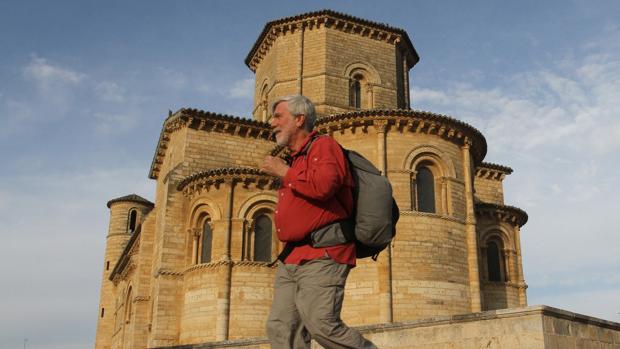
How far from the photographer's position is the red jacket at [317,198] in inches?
130

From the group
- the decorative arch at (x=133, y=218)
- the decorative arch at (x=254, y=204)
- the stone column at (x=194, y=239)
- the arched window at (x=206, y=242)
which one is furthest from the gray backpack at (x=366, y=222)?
the decorative arch at (x=133, y=218)

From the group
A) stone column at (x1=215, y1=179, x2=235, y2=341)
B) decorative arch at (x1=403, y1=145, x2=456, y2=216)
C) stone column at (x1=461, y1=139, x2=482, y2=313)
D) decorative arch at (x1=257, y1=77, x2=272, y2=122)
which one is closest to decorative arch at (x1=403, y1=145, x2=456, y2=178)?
decorative arch at (x1=403, y1=145, x2=456, y2=216)

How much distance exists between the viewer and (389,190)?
3480 mm

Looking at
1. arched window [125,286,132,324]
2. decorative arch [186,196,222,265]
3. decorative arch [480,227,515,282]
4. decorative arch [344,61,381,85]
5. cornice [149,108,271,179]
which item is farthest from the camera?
arched window [125,286,132,324]

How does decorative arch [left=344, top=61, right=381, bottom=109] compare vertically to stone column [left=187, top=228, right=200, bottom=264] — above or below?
above

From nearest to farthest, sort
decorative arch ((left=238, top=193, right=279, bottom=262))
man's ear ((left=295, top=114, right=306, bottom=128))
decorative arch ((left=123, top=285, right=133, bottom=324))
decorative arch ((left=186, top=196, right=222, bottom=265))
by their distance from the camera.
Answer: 1. man's ear ((left=295, top=114, right=306, bottom=128))
2. decorative arch ((left=238, top=193, right=279, bottom=262))
3. decorative arch ((left=186, top=196, right=222, bottom=265))
4. decorative arch ((left=123, top=285, right=133, bottom=324))

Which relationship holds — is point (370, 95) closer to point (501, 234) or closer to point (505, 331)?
point (501, 234)

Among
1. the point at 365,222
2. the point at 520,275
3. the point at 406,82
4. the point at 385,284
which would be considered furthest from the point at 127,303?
the point at 365,222

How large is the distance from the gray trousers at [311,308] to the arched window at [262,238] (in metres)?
16.2

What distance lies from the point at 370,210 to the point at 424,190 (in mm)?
16253

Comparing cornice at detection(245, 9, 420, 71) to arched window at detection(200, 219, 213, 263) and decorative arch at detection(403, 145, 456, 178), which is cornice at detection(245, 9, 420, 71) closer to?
decorative arch at detection(403, 145, 456, 178)

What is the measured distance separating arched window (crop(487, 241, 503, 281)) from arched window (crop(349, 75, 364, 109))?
24.8 feet

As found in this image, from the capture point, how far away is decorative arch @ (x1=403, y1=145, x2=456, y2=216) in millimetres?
19062

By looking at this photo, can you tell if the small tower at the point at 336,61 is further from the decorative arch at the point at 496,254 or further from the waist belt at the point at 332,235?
the waist belt at the point at 332,235
